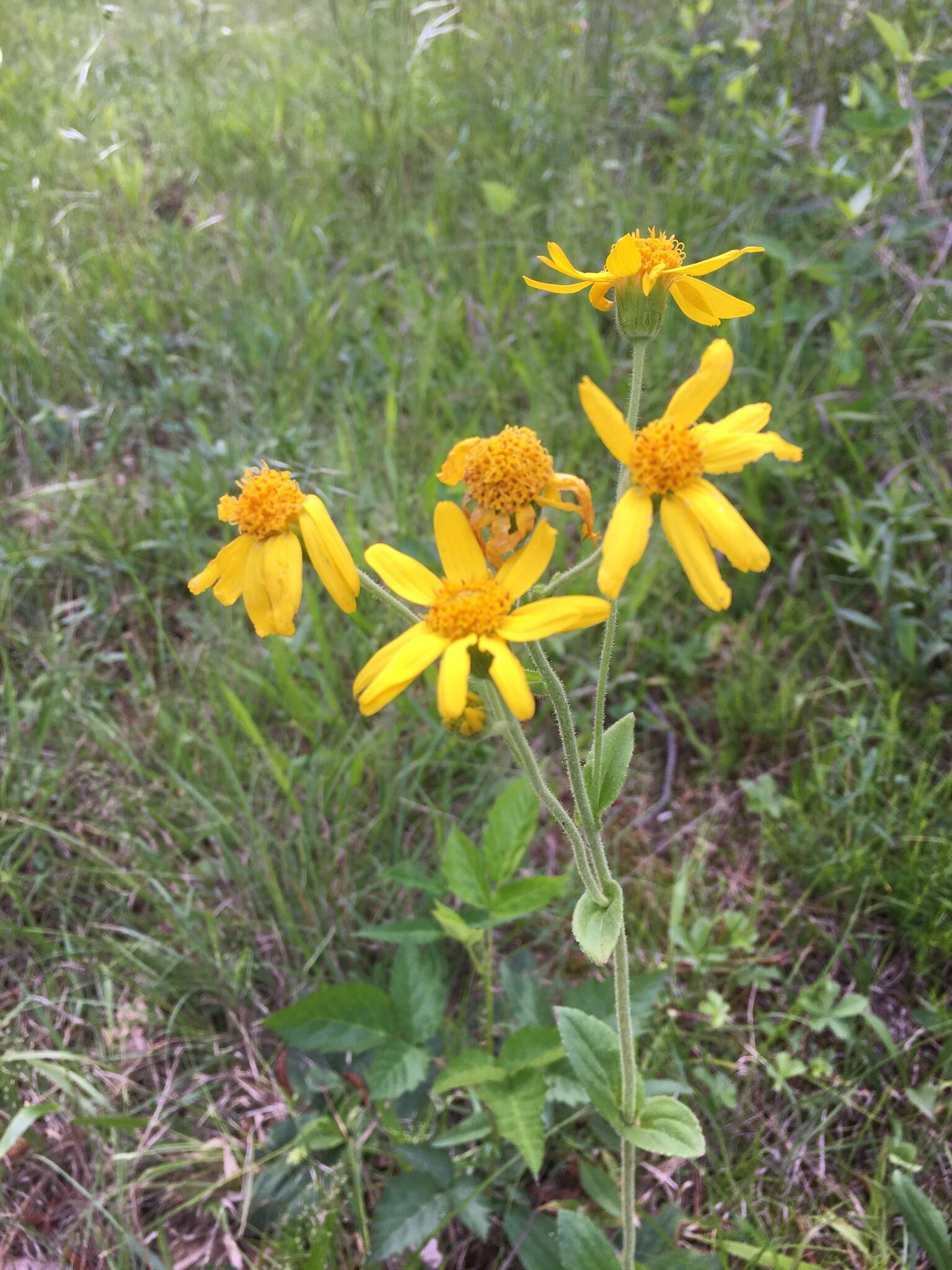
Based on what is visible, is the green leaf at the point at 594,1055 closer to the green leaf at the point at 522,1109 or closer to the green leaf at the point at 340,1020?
the green leaf at the point at 522,1109

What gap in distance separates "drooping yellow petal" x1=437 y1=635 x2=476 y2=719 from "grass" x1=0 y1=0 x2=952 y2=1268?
1134mm

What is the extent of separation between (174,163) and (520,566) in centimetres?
425

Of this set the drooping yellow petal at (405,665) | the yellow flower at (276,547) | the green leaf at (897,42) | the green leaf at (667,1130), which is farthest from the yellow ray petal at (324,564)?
the green leaf at (897,42)

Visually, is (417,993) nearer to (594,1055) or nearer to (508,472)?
(594,1055)

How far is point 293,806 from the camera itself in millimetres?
2311

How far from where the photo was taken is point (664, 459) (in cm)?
123

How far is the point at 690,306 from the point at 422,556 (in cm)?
112

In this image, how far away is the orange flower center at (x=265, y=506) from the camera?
139 centimetres

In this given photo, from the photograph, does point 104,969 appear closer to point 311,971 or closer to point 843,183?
point 311,971

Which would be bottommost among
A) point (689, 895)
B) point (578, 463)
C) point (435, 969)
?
point (689, 895)

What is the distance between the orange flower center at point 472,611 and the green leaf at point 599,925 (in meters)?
0.46

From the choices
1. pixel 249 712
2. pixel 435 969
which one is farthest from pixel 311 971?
pixel 249 712

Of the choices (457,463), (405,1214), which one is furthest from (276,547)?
(405,1214)

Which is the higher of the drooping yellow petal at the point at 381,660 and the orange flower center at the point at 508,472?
the orange flower center at the point at 508,472
